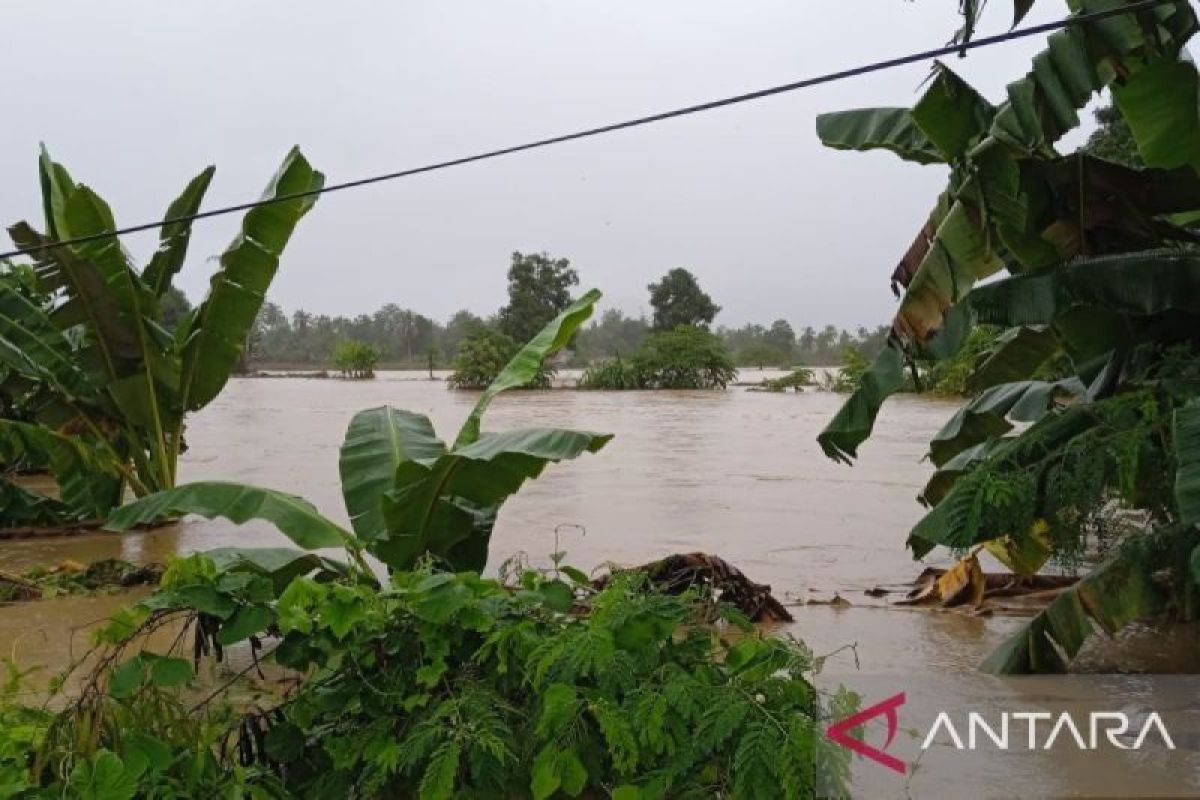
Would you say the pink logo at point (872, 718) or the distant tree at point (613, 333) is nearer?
the pink logo at point (872, 718)

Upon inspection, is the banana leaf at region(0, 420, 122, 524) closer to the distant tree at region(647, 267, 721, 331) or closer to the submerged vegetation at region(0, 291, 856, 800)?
the submerged vegetation at region(0, 291, 856, 800)

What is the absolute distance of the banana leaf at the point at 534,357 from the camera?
5.08 m

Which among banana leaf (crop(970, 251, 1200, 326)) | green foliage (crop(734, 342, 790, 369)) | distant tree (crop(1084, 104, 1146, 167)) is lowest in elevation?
banana leaf (crop(970, 251, 1200, 326))

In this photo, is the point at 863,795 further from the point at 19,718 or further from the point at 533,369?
the point at 533,369

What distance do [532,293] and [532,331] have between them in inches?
79.8

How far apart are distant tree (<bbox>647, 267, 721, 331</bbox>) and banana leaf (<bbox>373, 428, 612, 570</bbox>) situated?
1661 inches

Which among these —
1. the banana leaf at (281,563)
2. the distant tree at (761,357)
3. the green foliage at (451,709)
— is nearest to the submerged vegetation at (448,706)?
the green foliage at (451,709)

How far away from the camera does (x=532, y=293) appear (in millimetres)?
43125

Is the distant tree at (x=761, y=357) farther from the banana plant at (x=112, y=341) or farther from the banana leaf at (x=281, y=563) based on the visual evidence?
the banana leaf at (x=281, y=563)

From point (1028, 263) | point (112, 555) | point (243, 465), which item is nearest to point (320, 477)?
point (243, 465)

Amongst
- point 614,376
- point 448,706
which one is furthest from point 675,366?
point 448,706

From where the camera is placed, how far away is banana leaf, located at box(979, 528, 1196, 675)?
367 centimetres

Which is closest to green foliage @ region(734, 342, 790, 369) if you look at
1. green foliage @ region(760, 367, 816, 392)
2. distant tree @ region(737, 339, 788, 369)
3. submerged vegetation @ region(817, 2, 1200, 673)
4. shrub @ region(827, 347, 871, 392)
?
distant tree @ region(737, 339, 788, 369)

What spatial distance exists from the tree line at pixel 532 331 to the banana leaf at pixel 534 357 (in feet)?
109
